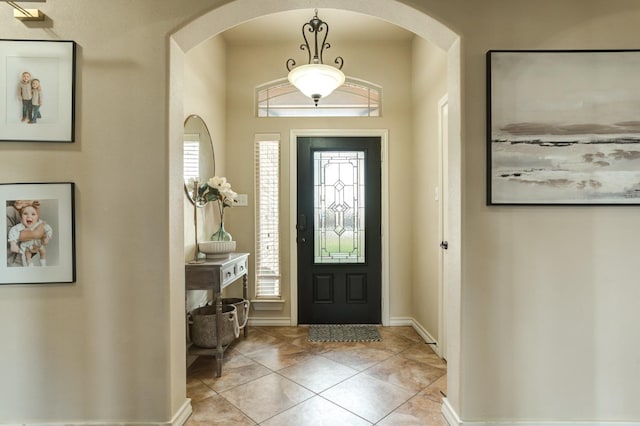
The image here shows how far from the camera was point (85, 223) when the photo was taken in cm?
174

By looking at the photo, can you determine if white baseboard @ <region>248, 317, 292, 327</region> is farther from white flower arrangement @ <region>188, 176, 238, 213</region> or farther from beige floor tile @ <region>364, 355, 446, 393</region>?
white flower arrangement @ <region>188, 176, 238, 213</region>

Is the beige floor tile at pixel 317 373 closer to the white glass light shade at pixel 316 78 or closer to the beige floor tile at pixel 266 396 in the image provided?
the beige floor tile at pixel 266 396

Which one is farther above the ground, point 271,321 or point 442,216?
point 442,216

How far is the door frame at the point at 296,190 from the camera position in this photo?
3482mm

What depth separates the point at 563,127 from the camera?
67.7 inches

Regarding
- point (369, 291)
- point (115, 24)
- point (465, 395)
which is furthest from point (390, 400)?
point (115, 24)

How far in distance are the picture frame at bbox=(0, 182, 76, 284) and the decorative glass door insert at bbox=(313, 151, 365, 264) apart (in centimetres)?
220

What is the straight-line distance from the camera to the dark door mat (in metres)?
3.11

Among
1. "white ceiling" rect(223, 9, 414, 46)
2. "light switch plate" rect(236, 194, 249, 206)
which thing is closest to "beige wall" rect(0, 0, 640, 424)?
"white ceiling" rect(223, 9, 414, 46)

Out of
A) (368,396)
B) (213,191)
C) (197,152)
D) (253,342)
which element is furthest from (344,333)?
(197,152)

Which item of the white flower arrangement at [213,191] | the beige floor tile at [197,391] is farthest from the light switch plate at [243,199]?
the beige floor tile at [197,391]

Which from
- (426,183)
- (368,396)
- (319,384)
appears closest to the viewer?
(368,396)

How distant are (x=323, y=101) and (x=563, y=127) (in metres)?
2.33

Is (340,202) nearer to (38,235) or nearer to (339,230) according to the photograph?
(339,230)
